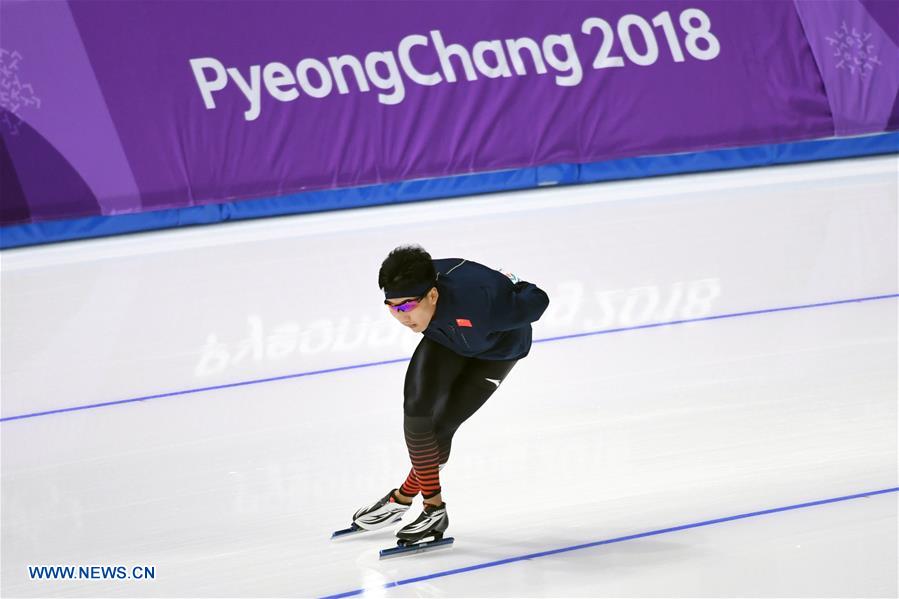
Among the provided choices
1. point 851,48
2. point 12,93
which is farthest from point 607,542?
point 851,48

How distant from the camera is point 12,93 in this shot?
286 inches

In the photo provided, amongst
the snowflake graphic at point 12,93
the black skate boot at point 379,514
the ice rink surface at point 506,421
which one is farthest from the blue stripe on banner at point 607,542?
the snowflake graphic at point 12,93

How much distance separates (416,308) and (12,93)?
5849mm

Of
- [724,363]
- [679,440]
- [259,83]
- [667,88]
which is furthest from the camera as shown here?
[667,88]

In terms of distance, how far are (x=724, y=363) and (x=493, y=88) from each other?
14.7 ft

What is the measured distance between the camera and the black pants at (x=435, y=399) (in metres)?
2.58

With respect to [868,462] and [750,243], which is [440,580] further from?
[750,243]

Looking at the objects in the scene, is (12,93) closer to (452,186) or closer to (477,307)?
(452,186)

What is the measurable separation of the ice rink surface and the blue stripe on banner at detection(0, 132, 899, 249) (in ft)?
3.56

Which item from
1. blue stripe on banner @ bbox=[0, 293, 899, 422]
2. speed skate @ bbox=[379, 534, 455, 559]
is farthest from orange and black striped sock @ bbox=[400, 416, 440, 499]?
blue stripe on banner @ bbox=[0, 293, 899, 422]

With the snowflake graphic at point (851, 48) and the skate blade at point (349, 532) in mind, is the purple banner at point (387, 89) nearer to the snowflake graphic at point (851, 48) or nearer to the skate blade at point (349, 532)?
the snowflake graphic at point (851, 48)

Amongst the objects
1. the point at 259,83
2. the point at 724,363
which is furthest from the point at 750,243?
the point at 259,83

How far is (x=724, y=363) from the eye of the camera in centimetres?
402

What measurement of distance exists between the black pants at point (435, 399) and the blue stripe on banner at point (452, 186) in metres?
5.44
